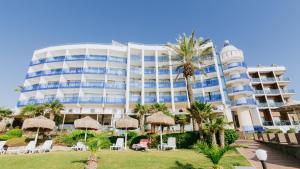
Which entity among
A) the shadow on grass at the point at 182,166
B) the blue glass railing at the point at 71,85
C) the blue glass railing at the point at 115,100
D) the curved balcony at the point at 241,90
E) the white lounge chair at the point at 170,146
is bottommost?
the shadow on grass at the point at 182,166

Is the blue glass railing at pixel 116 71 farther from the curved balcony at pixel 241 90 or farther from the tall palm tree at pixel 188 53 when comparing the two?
the curved balcony at pixel 241 90

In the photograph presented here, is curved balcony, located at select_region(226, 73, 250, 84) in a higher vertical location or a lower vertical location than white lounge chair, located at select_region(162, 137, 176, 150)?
higher

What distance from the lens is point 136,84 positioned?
137 ft

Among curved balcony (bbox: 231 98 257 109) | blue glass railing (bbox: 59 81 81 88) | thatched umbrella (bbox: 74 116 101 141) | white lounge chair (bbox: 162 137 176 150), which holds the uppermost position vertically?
blue glass railing (bbox: 59 81 81 88)

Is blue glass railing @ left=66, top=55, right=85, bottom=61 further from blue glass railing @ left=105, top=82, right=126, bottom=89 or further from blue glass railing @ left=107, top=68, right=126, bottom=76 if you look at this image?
blue glass railing @ left=105, top=82, right=126, bottom=89

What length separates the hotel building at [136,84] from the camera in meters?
38.1

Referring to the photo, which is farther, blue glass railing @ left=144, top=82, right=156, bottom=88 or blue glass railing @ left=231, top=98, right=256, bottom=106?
blue glass railing @ left=144, top=82, right=156, bottom=88

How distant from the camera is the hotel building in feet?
125

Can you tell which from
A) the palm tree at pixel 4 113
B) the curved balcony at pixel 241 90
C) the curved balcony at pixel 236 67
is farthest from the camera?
the curved balcony at pixel 236 67

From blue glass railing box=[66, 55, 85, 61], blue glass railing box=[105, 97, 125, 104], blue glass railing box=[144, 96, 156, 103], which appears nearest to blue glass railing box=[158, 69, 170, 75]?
blue glass railing box=[144, 96, 156, 103]

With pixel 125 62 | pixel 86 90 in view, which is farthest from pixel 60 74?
pixel 125 62

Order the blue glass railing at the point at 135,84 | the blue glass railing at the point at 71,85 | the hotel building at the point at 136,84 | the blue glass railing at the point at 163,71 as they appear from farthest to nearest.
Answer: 1. the blue glass railing at the point at 163,71
2. the blue glass railing at the point at 135,84
3. the blue glass railing at the point at 71,85
4. the hotel building at the point at 136,84

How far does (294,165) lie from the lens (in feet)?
35.2

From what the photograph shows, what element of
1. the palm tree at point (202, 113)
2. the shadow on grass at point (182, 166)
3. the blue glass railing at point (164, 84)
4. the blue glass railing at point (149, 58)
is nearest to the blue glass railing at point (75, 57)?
the blue glass railing at point (149, 58)
